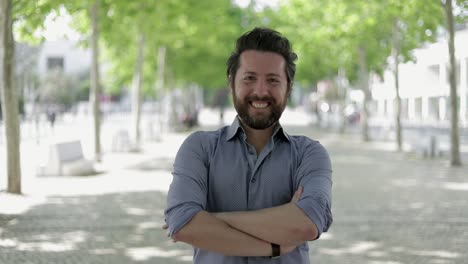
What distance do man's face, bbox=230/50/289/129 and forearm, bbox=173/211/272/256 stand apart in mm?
404

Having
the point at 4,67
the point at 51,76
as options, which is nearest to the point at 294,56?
the point at 4,67

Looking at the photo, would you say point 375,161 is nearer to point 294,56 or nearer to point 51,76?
point 294,56

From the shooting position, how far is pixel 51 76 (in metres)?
99.6

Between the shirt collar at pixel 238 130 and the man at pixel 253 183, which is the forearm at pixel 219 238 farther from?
the shirt collar at pixel 238 130

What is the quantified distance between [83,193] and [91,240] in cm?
504

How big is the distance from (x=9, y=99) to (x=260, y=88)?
1082cm

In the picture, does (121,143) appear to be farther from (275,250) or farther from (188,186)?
(275,250)

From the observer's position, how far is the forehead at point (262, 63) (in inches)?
108

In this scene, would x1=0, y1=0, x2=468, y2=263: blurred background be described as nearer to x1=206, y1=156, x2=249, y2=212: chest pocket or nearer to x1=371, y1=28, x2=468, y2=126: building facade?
x1=206, y1=156, x2=249, y2=212: chest pocket

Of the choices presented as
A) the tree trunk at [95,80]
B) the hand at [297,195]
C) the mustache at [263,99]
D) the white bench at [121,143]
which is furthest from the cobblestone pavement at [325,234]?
the white bench at [121,143]

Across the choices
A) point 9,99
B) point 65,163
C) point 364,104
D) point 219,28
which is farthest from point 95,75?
point 219,28

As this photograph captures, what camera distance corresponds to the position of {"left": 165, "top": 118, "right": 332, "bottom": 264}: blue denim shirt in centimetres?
277

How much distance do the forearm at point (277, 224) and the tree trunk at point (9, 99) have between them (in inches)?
419

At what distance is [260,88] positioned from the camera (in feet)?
8.97
